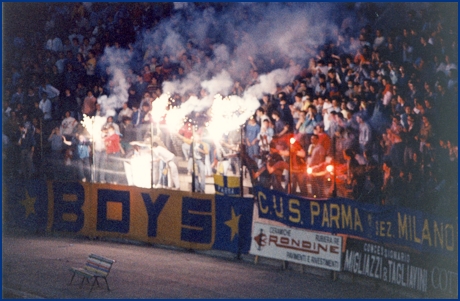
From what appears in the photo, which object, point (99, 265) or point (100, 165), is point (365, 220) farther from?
point (100, 165)

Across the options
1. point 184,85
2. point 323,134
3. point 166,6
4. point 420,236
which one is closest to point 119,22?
point 166,6

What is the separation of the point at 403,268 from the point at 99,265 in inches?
203

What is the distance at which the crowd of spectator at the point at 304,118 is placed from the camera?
562 inches

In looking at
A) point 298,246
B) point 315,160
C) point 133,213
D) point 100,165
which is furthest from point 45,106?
point 298,246

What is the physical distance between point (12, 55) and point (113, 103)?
232 inches

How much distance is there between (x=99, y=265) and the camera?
12391 mm

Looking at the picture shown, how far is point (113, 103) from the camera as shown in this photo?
22.2 metres

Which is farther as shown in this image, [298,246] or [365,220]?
[298,246]

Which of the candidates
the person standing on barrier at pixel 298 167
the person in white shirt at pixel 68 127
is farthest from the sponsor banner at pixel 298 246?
the person in white shirt at pixel 68 127

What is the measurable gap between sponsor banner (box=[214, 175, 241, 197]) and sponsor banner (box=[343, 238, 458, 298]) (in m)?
3.71

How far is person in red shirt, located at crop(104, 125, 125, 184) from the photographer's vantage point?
61.3 ft

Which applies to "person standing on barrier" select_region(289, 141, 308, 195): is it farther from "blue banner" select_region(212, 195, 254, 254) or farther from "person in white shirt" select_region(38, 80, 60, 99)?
"person in white shirt" select_region(38, 80, 60, 99)

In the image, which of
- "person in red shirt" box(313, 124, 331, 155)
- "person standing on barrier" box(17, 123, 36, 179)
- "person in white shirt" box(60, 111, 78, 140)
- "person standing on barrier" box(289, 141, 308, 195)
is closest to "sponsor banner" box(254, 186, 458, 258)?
"person standing on barrier" box(289, 141, 308, 195)

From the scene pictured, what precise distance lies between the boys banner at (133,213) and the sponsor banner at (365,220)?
0.89 metres
